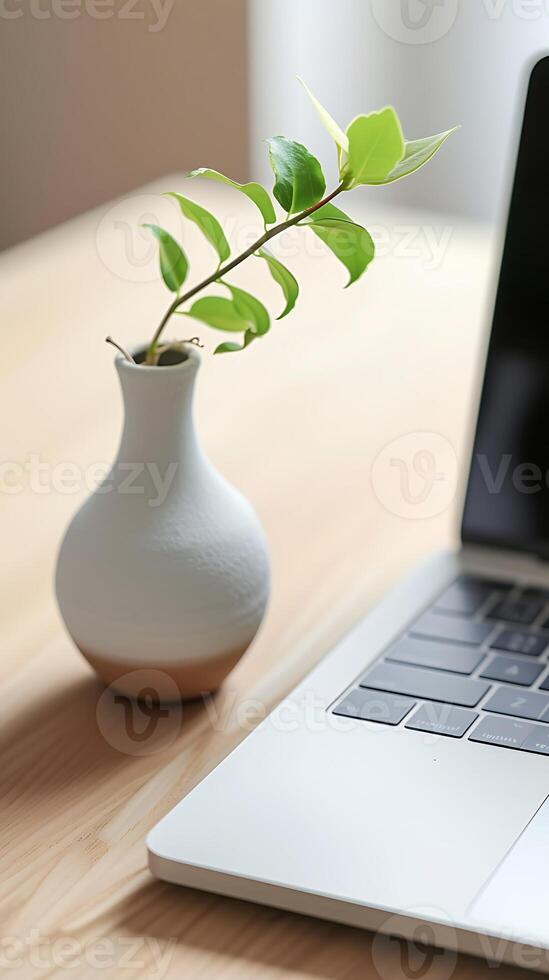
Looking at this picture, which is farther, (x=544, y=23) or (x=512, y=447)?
(x=544, y=23)

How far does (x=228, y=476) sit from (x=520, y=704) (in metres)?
0.36

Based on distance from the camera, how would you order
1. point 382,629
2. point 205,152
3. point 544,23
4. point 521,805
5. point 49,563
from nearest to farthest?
1. point 521,805
2. point 382,629
3. point 49,563
4. point 544,23
5. point 205,152

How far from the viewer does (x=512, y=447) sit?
702mm

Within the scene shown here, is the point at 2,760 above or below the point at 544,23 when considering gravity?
below

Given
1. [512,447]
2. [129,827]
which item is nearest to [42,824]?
[129,827]

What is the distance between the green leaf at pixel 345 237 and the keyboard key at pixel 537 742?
208mm

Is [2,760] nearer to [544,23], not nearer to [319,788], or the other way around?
[319,788]

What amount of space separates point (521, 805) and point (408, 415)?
528mm

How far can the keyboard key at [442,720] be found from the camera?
21.3 inches
